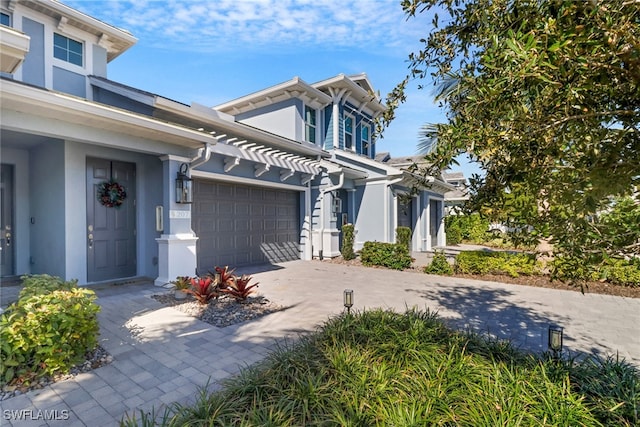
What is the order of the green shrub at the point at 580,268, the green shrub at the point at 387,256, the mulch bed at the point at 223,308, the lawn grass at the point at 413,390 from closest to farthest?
the green shrub at the point at 580,268
the lawn grass at the point at 413,390
the mulch bed at the point at 223,308
the green shrub at the point at 387,256

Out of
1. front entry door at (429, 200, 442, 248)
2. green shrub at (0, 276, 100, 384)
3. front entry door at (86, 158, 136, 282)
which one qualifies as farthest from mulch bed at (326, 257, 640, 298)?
front entry door at (86, 158, 136, 282)

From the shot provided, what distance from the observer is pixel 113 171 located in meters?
7.06

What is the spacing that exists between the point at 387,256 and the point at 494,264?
3073mm

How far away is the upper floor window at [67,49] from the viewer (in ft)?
25.4

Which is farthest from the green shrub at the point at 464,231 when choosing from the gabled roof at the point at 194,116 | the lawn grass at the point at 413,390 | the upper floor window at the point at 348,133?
the lawn grass at the point at 413,390

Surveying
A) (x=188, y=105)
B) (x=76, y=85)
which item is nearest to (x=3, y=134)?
(x=76, y=85)

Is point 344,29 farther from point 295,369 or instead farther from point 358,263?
point 358,263

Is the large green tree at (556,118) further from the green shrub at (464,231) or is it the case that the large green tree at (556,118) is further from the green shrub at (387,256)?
the green shrub at (464,231)

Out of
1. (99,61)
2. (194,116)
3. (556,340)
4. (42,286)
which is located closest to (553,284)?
(556,340)

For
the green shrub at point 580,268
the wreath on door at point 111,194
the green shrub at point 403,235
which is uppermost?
the wreath on door at point 111,194

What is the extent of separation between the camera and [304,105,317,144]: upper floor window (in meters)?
12.2

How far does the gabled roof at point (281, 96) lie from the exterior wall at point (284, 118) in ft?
0.69

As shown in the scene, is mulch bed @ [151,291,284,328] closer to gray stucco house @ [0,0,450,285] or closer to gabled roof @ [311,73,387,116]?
gray stucco house @ [0,0,450,285]

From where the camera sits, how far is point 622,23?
1561mm
